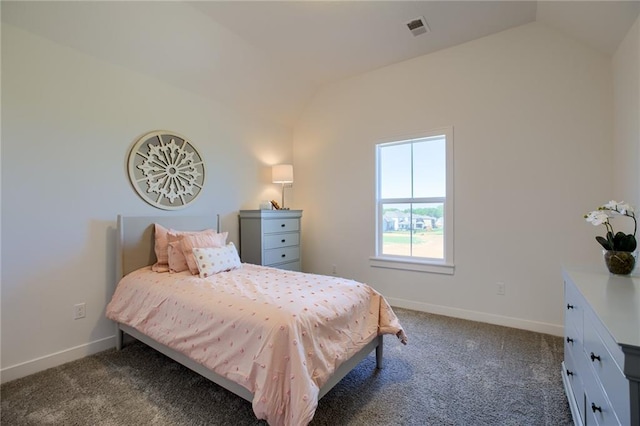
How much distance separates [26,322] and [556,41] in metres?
4.92

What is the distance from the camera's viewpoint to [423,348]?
248 cm

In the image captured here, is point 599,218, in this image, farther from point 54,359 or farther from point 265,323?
point 54,359

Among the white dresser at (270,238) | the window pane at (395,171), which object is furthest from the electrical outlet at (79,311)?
the window pane at (395,171)

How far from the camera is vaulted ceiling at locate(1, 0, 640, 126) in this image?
2.19 meters

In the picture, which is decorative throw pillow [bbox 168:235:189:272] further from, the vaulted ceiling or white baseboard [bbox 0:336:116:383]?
the vaulted ceiling

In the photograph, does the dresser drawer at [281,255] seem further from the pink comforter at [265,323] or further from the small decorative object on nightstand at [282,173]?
the pink comforter at [265,323]

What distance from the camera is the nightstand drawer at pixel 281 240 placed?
3.54m

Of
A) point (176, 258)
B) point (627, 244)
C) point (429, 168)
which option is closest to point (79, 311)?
point (176, 258)

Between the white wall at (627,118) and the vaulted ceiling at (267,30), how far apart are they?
5.6 inches

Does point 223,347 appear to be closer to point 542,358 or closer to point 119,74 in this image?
point 542,358

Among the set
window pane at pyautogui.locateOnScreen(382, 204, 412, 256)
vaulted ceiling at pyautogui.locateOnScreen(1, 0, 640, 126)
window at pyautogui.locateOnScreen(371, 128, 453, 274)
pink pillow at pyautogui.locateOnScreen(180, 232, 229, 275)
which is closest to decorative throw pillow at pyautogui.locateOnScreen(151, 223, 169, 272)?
pink pillow at pyautogui.locateOnScreen(180, 232, 229, 275)

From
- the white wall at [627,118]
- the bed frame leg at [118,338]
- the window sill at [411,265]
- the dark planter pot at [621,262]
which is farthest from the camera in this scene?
the window sill at [411,265]

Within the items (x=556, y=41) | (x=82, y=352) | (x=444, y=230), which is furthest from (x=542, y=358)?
(x=82, y=352)

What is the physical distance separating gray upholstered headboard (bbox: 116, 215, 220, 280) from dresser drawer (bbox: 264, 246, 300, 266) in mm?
1106
